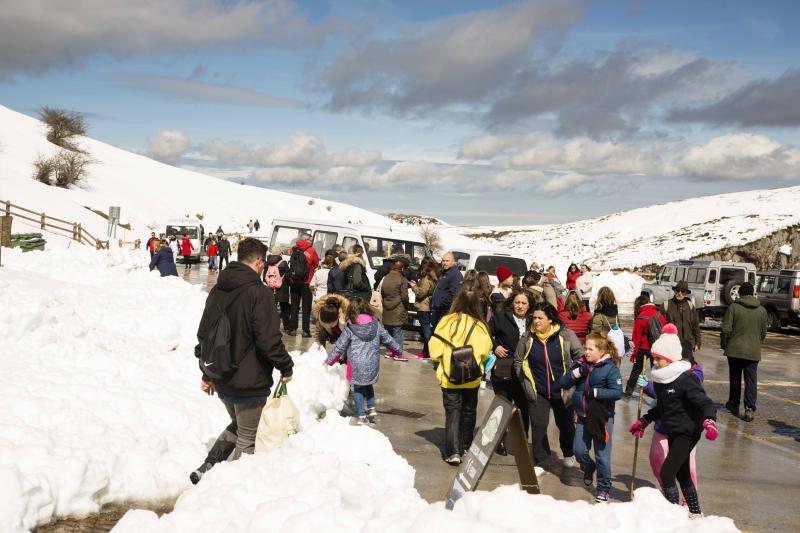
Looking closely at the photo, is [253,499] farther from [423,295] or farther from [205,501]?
[423,295]

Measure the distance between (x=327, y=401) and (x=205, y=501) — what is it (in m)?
4.35

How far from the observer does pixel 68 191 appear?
206ft

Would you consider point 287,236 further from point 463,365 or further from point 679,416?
point 679,416

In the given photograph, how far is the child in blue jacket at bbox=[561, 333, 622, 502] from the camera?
6.69 m

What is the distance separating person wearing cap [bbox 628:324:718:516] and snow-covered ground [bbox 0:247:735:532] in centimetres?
219

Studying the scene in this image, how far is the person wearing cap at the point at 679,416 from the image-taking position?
6121mm

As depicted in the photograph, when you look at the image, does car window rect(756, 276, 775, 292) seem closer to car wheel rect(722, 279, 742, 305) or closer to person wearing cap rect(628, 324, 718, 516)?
car wheel rect(722, 279, 742, 305)

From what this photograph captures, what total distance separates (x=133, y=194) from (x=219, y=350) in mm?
75182

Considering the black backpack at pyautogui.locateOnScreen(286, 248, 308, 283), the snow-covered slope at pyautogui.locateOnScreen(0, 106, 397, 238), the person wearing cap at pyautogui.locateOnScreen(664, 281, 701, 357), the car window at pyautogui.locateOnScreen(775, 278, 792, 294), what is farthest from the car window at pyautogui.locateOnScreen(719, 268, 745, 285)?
the snow-covered slope at pyautogui.locateOnScreen(0, 106, 397, 238)

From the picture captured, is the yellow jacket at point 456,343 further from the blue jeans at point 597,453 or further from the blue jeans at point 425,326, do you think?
the blue jeans at point 425,326

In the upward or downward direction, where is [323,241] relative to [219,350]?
upward

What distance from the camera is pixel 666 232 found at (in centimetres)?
7906

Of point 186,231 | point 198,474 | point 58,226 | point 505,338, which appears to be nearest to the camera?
point 198,474

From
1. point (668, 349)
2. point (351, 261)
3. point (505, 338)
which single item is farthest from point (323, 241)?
point (668, 349)
